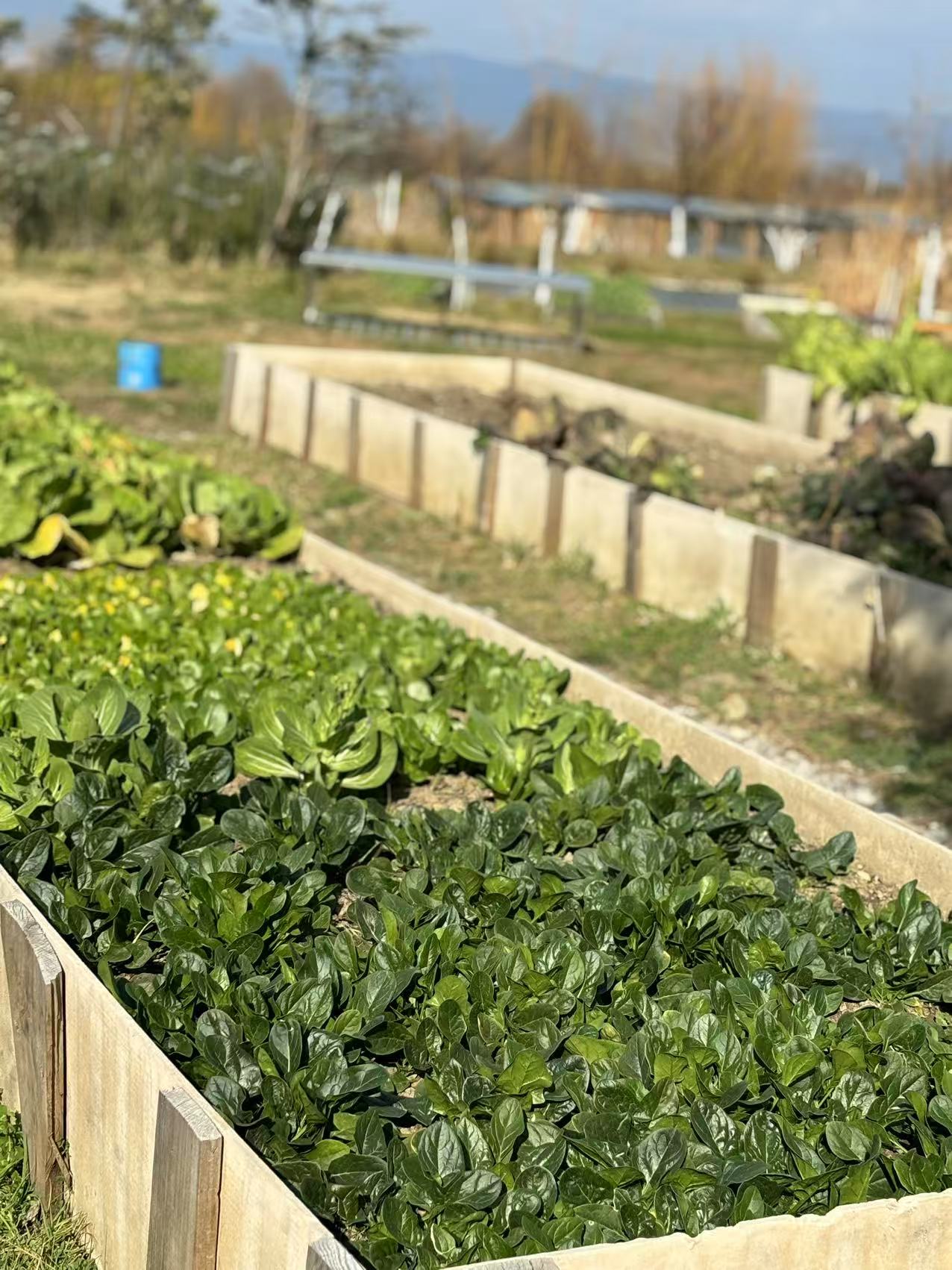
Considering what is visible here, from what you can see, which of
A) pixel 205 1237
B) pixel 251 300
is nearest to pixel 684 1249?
pixel 205 1237

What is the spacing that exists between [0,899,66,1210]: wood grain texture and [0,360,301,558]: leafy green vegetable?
11.2 ft

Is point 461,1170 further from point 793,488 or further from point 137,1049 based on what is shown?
point 793,488

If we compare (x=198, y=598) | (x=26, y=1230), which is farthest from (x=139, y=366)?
(x=26, y=1230)

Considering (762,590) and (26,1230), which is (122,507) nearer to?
(762,590)

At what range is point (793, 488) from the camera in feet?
28.9

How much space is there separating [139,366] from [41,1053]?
9.07 meters

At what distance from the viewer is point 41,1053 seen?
3066 millimetres

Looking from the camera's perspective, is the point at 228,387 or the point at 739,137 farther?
the point at 739,137

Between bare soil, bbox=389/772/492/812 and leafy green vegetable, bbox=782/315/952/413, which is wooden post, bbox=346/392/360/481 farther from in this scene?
bare soil, bbox=389/772/492/812

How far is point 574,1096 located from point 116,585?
3261mm

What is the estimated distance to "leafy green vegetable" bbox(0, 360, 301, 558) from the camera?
6.41m

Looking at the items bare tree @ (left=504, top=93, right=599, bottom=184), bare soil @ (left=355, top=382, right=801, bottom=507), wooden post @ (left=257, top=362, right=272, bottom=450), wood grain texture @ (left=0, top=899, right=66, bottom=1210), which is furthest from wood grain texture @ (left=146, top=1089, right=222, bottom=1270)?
bare tree @ (left=504, top=93, right=599, bottom=184)

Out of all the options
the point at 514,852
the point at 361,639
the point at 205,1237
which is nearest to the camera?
the point at 205,1237

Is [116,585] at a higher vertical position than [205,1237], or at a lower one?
higher
